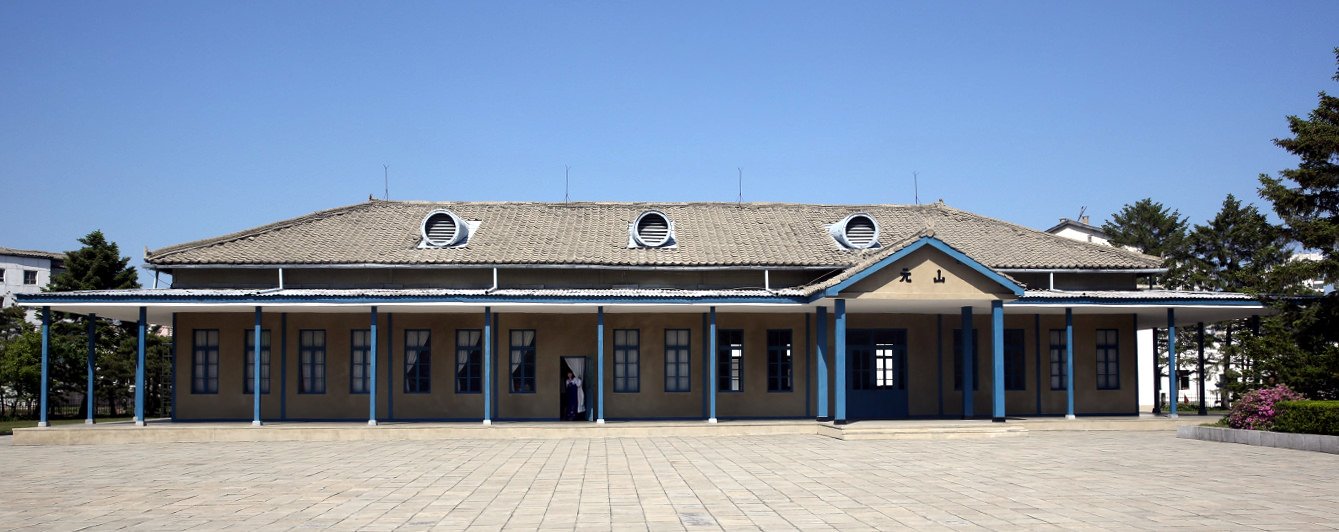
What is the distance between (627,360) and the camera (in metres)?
25.9

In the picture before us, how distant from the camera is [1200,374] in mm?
26859

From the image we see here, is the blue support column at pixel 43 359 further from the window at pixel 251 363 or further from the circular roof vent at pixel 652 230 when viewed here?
the circular roof vent at pixel 652 230

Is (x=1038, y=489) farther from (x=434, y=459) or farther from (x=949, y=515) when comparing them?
(x=434, y=459)

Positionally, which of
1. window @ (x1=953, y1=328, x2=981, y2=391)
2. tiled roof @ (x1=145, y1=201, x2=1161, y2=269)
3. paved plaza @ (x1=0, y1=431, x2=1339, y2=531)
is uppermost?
tiled roof @ (x1=145, y1=201, x2=1161, y2=269)

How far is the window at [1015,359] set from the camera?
2681cm

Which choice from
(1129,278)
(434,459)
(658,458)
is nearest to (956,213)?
(1129,278)

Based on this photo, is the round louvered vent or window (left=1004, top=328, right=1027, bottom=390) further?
the round louvered vent

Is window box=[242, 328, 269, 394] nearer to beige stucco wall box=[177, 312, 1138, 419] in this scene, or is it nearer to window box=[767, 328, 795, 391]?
beige stucco wall box=[177, 312, 1138, 419]

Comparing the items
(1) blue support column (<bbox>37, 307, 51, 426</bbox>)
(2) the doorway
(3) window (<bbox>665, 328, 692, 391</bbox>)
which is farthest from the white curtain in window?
(1) blue support column (<bbox>37, 307, 51, 426</bbox>)

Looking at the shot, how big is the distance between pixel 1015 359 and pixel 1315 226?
697cm

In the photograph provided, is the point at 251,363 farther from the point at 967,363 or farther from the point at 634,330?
the point at 967,363

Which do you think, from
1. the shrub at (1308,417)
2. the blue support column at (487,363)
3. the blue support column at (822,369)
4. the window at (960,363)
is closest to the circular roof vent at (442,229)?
the blue support column at (487,363)

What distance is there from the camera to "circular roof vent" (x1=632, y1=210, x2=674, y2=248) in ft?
88.0

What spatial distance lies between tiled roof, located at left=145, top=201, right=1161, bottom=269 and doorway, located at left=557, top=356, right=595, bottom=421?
2.35 m
